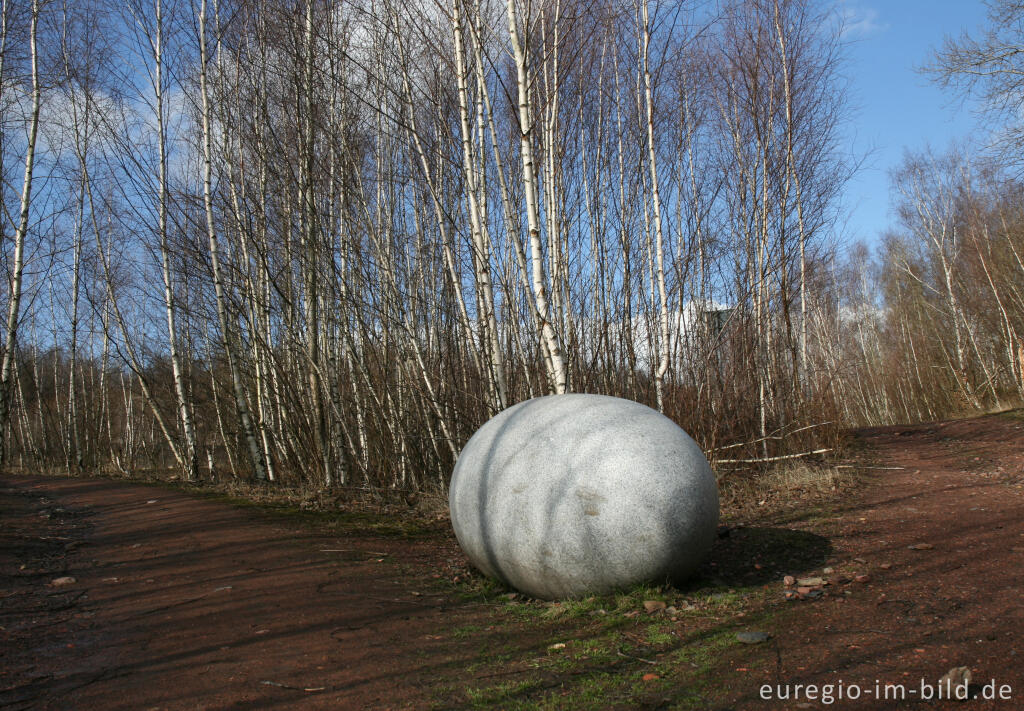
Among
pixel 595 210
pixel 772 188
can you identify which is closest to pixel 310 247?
pixel 595 210

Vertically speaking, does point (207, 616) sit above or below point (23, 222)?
below

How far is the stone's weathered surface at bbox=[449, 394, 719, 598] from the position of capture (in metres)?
3.61

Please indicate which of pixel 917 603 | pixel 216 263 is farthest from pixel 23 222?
pixel 917 603

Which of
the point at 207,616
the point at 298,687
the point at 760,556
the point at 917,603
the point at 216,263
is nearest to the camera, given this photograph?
the point at 298,687

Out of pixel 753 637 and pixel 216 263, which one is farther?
pixel 216 263

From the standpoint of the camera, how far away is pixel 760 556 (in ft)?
15.0

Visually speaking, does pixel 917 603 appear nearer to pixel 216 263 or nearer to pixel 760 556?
pixel 760 556

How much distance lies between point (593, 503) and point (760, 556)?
170 cm

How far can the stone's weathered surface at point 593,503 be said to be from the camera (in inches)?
Result: 142

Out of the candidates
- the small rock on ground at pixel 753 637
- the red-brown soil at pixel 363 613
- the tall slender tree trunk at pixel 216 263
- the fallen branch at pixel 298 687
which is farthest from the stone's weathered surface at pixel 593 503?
the tall slender tree trunk at pixel 216 263

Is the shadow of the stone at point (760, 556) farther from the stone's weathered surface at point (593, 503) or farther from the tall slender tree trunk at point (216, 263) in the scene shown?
the tall slender tree trunk at point (216, 263)

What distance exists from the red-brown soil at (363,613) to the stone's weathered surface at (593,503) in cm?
41

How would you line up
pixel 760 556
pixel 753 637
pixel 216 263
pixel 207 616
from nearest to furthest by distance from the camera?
pixel 753 637 → pixel 207 616 → pixel 760 556 → pixel 216 263

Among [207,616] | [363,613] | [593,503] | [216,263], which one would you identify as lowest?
[363,613]
